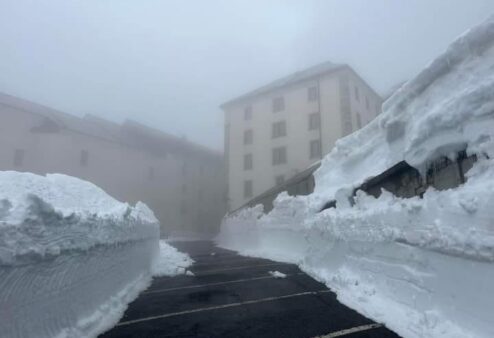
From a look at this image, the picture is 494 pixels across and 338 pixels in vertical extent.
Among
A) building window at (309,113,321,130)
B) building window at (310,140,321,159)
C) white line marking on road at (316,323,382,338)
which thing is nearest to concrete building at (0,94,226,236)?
building window at (310,140,321,159)

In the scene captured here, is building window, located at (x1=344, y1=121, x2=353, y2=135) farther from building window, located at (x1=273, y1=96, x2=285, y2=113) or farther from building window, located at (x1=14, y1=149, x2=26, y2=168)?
building window, located at (x1=14, y1=149, x2=26, y2=168)

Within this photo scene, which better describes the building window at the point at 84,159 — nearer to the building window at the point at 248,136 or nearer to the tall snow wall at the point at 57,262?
the building window at the point at 248,136

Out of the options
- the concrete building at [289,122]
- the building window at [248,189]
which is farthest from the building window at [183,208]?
the building window at [248,189]

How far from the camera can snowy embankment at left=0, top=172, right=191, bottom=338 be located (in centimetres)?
358

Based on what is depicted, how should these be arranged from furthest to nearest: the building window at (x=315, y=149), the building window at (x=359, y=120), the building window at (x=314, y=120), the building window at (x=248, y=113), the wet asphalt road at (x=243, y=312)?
the building window at (x=248, y=113)
the building window at (x=314, y=120)
the building window at (x=359, y=120)
the building window at (x=315, y=149)
the wet asphalt road at (x=243, y=312)

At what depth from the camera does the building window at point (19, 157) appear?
102 feet

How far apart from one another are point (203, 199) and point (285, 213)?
34283 mm

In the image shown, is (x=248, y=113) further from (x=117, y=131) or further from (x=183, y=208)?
(x=117, y=131)

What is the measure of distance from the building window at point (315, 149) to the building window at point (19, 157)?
2597 cm

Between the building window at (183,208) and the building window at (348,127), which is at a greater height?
the building window at (348,127)

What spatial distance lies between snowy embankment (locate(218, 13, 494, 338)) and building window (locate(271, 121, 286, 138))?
86.1 feet

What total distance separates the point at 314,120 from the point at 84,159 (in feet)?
75.7

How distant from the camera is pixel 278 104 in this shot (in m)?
37.1

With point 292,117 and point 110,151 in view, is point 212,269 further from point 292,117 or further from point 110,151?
point 110,151
